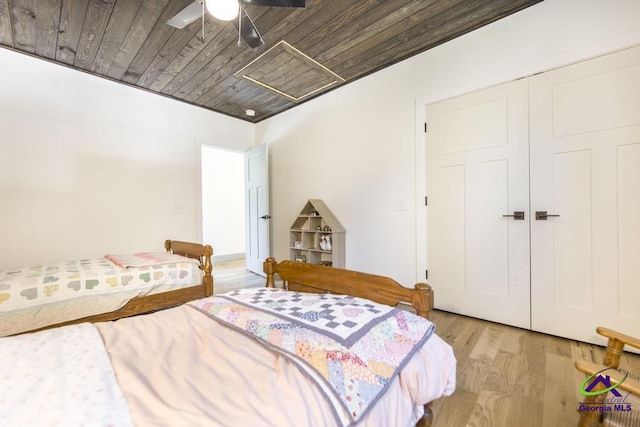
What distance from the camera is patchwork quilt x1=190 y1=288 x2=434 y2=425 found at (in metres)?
0.70

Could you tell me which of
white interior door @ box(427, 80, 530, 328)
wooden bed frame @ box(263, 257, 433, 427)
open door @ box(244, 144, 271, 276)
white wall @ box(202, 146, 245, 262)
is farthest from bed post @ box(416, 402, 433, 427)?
white wall @ box(202, 146, 245, 262)

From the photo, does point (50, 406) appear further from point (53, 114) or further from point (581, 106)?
point (53, 114)

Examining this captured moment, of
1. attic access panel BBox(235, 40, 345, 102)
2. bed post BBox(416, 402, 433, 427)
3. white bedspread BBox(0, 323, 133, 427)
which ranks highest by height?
attic access panel BBox(235, 40, 345, 102)

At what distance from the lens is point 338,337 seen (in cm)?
83

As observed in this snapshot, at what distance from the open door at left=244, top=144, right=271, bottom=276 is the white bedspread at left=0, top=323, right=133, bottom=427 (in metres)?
3.12

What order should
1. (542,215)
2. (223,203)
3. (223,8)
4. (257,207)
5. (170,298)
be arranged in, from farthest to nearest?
(223,203) < (257,207) < (170,298) < (542,215) < (223,8)

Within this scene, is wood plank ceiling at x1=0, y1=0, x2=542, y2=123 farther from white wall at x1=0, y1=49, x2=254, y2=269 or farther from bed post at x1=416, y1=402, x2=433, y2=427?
bed post at x1=416, y1=402, x2=433, y2=427

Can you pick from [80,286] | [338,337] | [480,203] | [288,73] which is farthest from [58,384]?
[288,73]

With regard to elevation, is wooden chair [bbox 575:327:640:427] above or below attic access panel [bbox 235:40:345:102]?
below

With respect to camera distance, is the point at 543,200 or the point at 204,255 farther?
the point at 204,255

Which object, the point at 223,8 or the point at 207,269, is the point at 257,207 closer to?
the point at 207,269

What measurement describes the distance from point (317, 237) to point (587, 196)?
8.28 ft

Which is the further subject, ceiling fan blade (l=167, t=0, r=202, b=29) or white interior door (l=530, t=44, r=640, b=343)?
white interior door (l=530, t=44, r=640, b=343)

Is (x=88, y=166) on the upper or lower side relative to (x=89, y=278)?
upper
